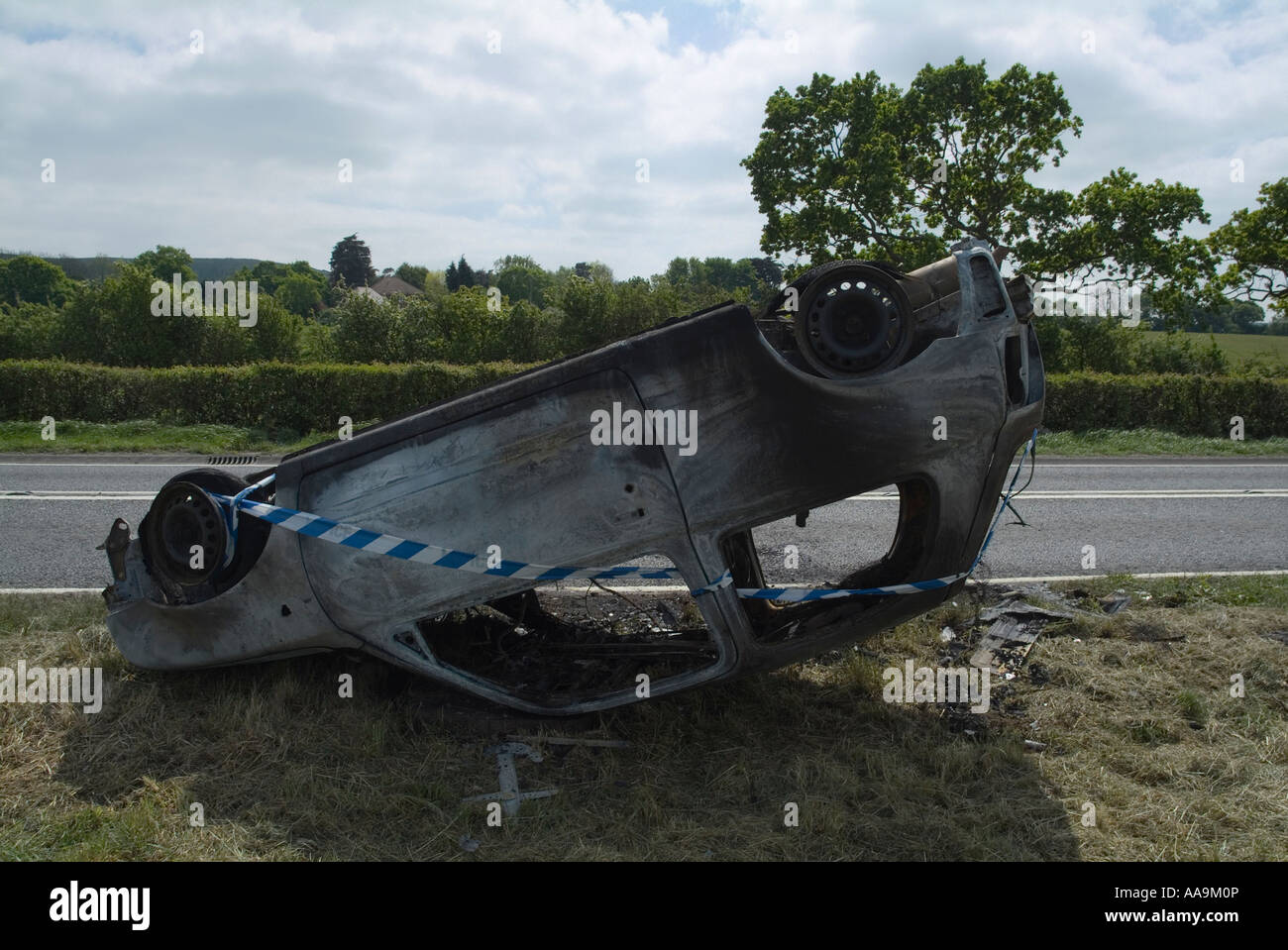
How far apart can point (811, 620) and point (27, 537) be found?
7.39m

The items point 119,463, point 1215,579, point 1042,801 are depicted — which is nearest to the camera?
point 1042,801

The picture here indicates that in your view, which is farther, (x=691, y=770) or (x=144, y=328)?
(x=144, y=328)

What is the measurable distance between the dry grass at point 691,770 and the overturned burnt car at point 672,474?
1.29ft

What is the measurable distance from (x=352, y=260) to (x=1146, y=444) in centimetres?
9566

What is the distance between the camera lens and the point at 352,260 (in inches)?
3922

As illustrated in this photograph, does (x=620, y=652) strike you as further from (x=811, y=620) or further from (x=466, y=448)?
(x=466, y=448)

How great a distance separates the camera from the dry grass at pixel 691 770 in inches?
145

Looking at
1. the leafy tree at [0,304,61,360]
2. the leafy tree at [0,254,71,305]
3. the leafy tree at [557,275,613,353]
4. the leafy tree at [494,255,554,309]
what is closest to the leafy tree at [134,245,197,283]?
the leafy tree at [0,254,71,305]

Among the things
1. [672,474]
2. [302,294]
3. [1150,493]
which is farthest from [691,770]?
[302,294]

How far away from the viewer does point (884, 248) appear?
23.3 meters

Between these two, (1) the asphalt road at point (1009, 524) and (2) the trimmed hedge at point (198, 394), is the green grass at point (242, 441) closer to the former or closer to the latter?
(2) the trimmed hedge at point (198, 394)

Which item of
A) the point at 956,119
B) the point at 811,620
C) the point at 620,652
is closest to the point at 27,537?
Answer: the point at 620,652

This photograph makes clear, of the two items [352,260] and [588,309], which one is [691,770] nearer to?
[588,309]

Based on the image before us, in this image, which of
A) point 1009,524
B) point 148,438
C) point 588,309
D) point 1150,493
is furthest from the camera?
point 588,309
